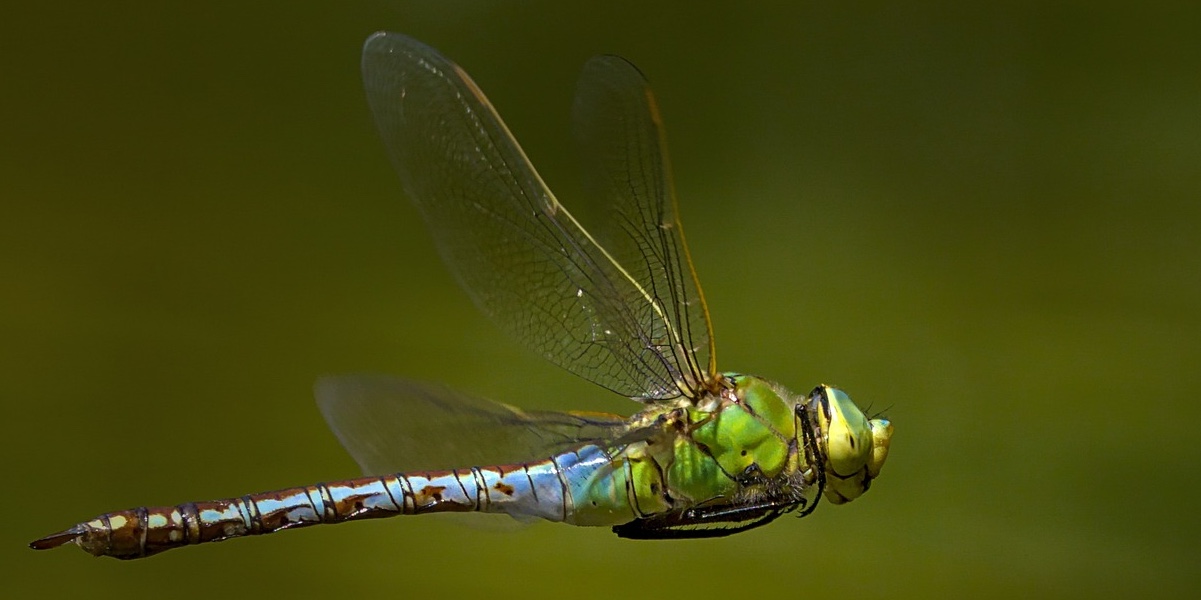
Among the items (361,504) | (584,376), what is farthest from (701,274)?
(361,504)

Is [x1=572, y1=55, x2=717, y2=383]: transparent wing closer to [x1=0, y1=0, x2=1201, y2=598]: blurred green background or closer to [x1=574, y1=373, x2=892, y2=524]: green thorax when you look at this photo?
[x1=574, y1=373, x2=892, y2=524]: green thorax

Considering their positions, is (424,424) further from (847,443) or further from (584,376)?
(847,443)

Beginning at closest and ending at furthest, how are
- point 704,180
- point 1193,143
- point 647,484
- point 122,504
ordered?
point 647,484, point 122,504, point 1193,143, point 704,180

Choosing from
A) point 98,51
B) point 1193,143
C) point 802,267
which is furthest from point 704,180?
point 98,51

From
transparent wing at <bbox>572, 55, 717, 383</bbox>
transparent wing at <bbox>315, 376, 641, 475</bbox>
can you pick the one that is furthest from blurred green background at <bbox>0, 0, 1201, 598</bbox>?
transparent wing at <bbox>572, 55, 717, 383</bbox>

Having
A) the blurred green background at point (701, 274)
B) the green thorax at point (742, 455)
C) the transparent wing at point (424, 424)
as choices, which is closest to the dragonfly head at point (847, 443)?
the green thorax at point (742, 455)

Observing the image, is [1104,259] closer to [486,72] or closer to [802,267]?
[802,267]

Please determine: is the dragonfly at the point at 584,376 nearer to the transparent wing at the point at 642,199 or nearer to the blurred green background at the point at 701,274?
the transparent wing at the point at 642,199

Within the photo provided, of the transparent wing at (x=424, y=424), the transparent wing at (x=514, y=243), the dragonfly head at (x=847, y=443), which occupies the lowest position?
the dragonfly head at (x=847, y=443)
